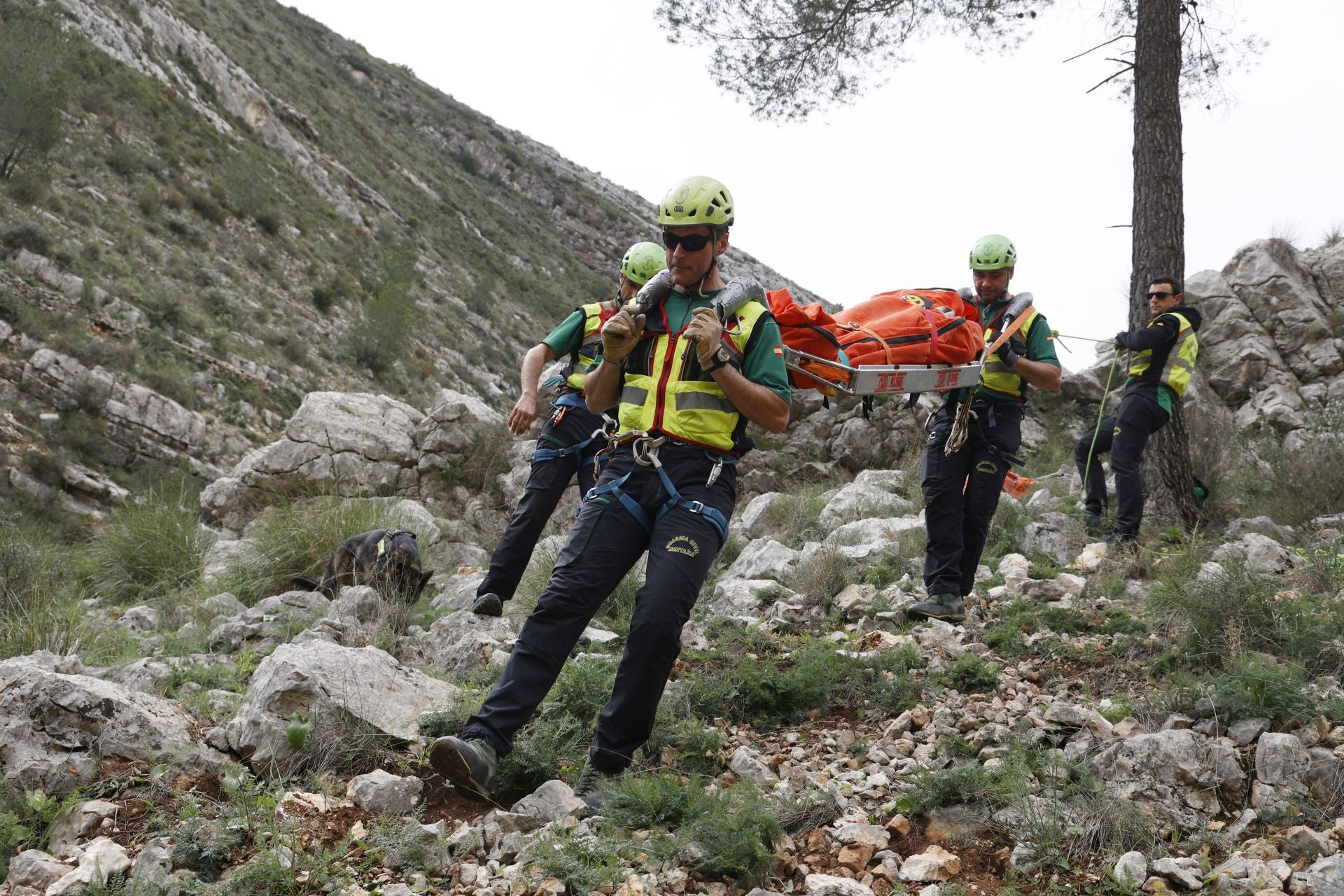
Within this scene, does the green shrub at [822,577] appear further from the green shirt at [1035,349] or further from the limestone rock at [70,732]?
the limestone rock at [70,732]

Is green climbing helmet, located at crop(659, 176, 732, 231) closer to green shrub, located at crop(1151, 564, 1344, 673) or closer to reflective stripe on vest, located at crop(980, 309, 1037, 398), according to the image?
reflective stripe on vest, located at crop(980, 309, 1037, 398)

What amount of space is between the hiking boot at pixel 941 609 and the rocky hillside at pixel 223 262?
2263mm

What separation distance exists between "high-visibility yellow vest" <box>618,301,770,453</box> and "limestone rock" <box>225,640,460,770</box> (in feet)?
4.76

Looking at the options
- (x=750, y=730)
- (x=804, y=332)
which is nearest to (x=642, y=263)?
(x=804, y=332)

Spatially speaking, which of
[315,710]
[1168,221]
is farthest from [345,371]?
[315,710]

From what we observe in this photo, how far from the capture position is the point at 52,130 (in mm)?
22891

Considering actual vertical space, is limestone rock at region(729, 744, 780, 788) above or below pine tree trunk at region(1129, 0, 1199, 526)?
below

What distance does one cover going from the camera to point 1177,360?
707cm

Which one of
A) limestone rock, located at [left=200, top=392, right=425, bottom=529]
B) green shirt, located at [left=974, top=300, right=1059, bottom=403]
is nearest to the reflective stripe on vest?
green shirt, located at [left=974, top=300, right=1059, bottom=403]

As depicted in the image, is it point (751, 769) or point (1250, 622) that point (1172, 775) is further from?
point (751, 769)

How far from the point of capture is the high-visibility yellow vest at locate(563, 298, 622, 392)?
5.75 m

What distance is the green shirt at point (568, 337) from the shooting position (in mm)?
5680

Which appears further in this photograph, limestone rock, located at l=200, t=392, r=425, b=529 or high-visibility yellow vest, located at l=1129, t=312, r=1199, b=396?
limestone rock, located at l=200, t=392, r=425, b=529

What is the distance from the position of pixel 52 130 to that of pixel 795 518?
2324 centimetres
